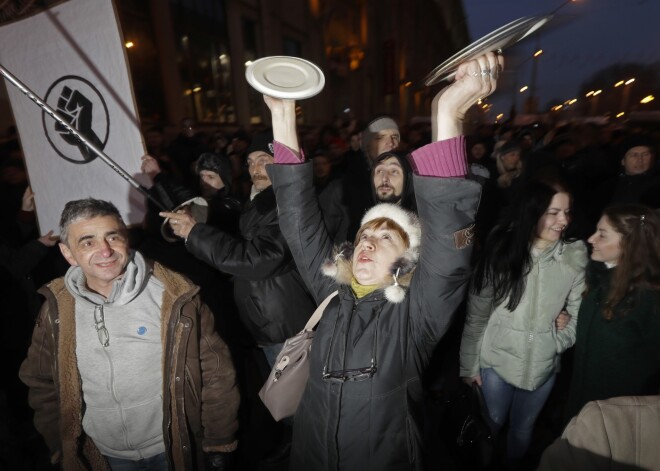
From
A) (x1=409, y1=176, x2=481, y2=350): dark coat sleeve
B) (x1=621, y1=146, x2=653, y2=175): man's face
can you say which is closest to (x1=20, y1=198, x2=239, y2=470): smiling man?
(x1=409, y1=176, x2=481, y2=350): dark coat sleeve

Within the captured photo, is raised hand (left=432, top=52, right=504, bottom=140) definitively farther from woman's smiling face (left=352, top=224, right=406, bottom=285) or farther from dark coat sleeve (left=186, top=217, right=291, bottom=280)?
dark coat sleeve (left=186, top=217, right=291, bottom=280)

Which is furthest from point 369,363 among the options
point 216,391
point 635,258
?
point 635,258

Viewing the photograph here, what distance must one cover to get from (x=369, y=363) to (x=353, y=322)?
0.62 ft

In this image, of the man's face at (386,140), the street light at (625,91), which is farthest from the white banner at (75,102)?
the street light at (625,91)

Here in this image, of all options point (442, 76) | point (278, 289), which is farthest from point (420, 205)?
point (278, 289)

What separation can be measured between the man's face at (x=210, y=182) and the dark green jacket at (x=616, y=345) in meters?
3.13

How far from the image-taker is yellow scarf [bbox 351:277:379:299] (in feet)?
5.68

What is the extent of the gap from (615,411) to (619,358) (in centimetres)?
128

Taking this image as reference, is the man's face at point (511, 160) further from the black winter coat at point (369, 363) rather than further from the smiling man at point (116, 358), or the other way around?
the smiling man at point (116, 358)

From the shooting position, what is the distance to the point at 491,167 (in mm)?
6082

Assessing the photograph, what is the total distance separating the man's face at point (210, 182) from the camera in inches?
142

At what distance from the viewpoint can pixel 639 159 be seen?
4590 millimetres

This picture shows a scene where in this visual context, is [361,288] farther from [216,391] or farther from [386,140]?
[386,140]

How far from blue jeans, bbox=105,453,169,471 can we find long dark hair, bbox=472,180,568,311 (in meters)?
2.15
